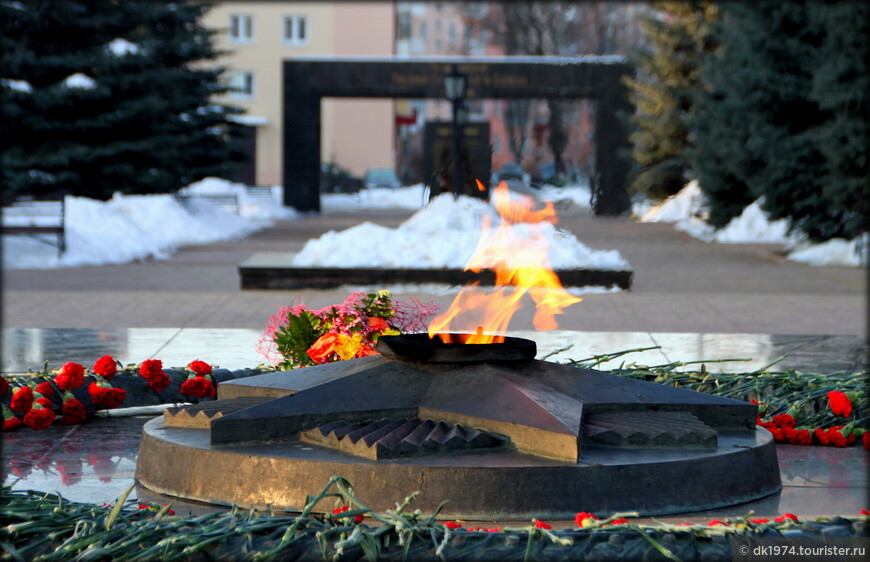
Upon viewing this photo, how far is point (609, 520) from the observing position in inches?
140

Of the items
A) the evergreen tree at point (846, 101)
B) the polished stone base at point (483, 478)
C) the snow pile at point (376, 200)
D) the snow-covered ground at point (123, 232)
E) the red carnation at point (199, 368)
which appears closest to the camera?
the polished stone base at point (483, 478)

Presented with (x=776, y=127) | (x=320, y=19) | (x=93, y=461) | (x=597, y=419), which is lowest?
(x=93, y=461)

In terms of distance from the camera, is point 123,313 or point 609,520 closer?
point 609,520

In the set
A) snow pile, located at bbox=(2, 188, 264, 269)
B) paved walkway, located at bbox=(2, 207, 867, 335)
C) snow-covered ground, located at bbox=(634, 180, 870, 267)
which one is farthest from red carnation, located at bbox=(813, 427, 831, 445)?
snow pile, located at bbox=(2, 188, 264, 269)

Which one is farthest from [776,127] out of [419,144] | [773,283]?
[419,144]

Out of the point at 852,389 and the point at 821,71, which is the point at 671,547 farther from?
the point at 821,71

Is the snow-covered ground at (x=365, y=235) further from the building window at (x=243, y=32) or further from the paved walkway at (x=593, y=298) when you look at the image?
the building window at (x=243, y=32)

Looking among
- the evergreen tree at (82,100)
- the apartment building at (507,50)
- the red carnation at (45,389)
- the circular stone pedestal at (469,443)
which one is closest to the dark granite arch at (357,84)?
the apartment building at (507,50)

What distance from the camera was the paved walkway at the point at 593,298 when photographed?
11.0m

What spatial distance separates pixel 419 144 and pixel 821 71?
5293 centimetres

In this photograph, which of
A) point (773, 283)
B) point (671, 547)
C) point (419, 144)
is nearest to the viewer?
point (671, 547)

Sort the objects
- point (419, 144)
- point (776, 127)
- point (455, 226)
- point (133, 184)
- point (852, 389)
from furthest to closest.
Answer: point (419, 144) < point (133, 184) < point (776, 127) < point (455, 226) < point (852, 389)

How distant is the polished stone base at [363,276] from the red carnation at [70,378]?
818 cm

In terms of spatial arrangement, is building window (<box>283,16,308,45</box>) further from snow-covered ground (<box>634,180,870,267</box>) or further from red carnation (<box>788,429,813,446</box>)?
red carnation (<box>788,429,813,446</box>)
